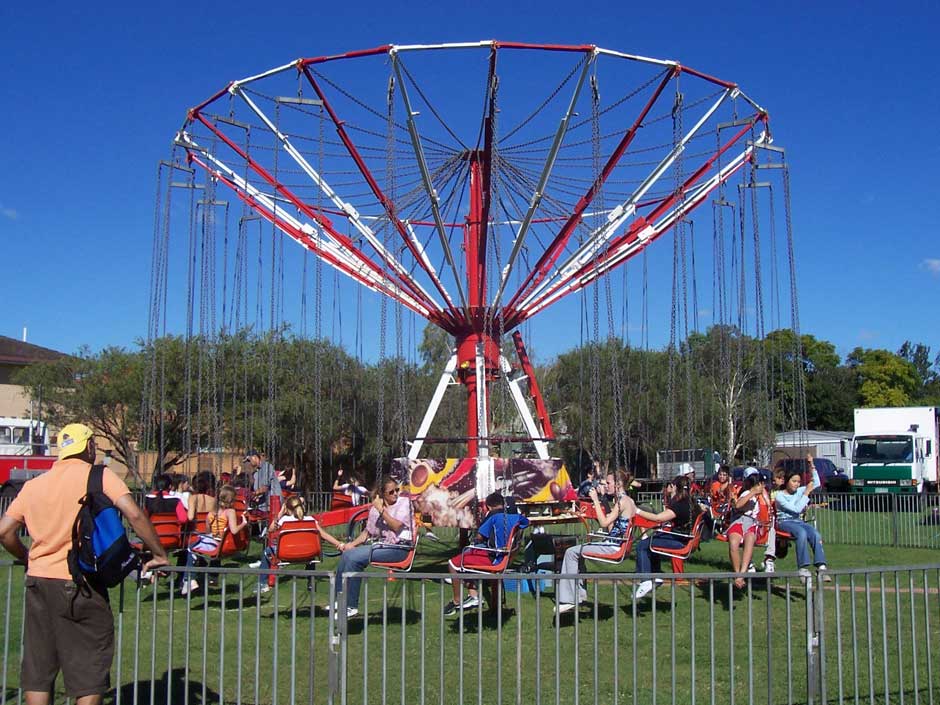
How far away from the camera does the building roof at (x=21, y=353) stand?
173ft

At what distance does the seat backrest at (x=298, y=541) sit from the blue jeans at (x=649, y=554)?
3.51 m

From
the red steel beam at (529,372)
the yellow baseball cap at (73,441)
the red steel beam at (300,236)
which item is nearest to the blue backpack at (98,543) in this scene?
the yellow baseball cap at (73,441)

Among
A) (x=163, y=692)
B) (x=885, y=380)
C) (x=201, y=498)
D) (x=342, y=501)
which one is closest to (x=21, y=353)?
(x=342, y=501)

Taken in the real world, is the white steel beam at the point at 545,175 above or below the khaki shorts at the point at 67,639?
above

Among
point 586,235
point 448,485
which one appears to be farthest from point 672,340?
point 586,235

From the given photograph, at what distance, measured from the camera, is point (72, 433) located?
558 cm

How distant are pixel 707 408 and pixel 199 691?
1714 inches

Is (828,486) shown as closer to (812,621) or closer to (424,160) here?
(424,160)

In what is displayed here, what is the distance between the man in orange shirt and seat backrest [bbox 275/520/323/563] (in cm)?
487

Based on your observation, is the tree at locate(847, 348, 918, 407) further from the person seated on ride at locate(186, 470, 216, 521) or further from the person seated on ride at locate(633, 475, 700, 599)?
the person seated on ride at locate(186, 470, 216, 521)

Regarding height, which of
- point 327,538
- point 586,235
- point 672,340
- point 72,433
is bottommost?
point 327,538

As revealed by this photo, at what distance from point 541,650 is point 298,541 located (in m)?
3.40

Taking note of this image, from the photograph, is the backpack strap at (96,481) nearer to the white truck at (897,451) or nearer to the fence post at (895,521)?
the fence post at (895,521)

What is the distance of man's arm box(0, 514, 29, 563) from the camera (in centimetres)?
553
